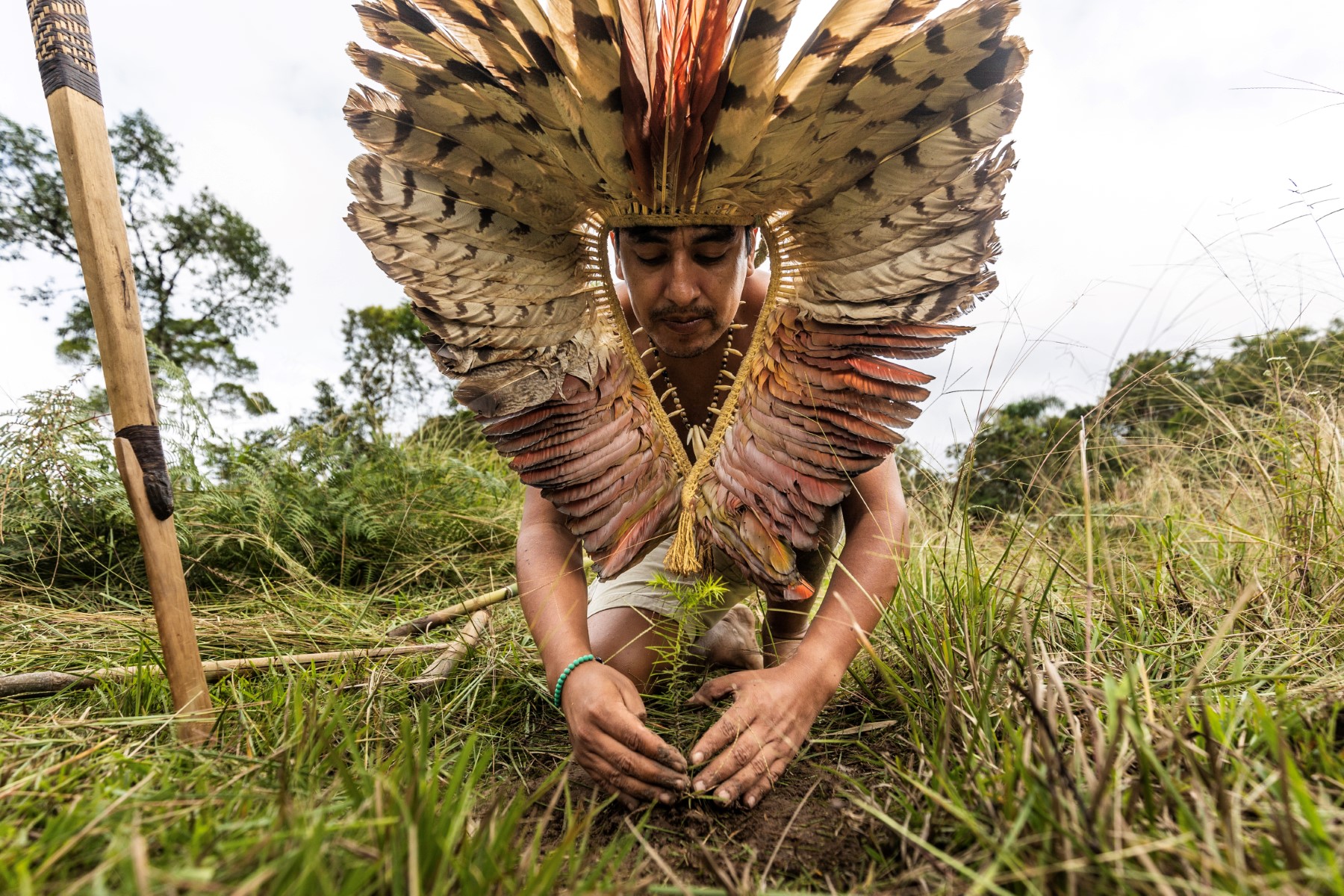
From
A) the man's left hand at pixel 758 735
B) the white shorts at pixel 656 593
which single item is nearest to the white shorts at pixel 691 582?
the white shorts at pixel 656 593

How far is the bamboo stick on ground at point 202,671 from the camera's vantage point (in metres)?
1.50

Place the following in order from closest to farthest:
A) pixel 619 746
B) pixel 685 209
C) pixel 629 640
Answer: pixel 619 746, pixel 685 209, pixel 629 640

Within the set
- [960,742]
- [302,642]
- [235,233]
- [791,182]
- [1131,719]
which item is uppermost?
[235,233]

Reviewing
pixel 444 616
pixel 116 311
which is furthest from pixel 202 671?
pixel 444 616

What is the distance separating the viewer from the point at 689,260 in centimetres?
157

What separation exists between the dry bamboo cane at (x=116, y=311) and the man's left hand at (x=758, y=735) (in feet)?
3.04

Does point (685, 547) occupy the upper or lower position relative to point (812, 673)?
upper

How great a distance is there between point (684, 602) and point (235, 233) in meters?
13.2

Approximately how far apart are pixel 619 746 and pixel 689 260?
1042 mm

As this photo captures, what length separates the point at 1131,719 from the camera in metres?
0.78

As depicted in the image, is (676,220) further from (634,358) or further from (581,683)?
(581,683)

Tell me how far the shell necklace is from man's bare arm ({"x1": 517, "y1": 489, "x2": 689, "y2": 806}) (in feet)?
1.37

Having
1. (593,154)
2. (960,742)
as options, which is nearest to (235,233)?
(593,154)

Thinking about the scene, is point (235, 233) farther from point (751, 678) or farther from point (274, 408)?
point (751, 678)
